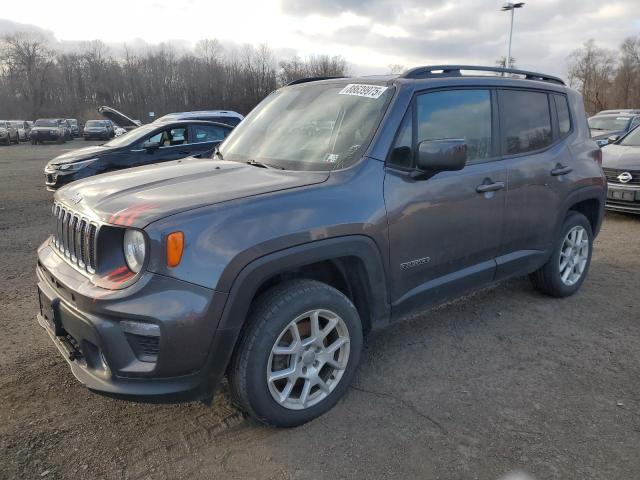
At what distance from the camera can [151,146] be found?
938cm

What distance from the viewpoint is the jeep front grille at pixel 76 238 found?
8.41 feet

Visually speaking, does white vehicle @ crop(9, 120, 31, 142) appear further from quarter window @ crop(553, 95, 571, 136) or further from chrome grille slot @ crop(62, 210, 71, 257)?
quarter window @ crop(553, 95, 571, 136)

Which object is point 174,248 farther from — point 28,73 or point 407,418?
point 28,73

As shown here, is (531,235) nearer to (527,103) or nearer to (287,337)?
(527,103)

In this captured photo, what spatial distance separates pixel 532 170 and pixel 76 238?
3271 mm

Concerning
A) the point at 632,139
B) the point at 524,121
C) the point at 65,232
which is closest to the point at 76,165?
the point at 65,232

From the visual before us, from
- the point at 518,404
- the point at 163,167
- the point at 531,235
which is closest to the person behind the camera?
the point at 518,404

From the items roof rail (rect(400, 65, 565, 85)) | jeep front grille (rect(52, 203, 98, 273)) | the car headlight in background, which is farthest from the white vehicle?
roof rail (rect(400, 65, 565, 85))

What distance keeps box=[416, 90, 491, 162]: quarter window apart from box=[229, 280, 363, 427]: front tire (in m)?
1.29

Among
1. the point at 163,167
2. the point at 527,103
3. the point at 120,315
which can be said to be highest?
the point at 527,103

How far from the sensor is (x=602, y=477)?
242 centimetres

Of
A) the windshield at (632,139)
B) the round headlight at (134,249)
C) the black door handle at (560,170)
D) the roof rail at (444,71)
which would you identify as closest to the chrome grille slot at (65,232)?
the round headlight at (134,249)

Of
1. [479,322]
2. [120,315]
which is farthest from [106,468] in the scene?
[479,322]

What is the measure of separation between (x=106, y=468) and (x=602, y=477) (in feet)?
7.83
